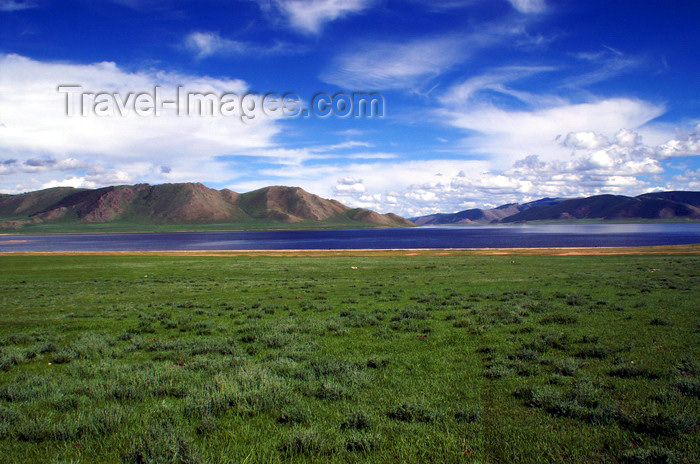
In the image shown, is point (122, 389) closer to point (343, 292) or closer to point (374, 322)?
point (374, 322)

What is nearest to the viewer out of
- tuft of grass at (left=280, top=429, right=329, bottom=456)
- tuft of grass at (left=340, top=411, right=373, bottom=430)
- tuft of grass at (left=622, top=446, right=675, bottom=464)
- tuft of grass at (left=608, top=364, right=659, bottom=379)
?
tuft of grass at (left=622, top=446, right=675, bottom=464)

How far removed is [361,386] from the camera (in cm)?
852

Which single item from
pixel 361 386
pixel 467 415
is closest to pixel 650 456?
pixel 467 415

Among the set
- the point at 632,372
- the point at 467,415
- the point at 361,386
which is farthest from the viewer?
the point at 632,372

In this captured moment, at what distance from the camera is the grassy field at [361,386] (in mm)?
5996

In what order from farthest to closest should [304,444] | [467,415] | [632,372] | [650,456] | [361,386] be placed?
[632,372]
[361,386]
[467,415]
[304,444]
[650,456]

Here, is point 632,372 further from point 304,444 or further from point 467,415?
point 304,444

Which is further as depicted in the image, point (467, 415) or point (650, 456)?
point (467, 415)

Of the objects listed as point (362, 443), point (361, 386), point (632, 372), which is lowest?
point (361, 386)

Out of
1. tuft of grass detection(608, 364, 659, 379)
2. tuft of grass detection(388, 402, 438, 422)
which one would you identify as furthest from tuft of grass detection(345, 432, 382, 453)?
tuft of grass detection(608, 364, 659, 379)

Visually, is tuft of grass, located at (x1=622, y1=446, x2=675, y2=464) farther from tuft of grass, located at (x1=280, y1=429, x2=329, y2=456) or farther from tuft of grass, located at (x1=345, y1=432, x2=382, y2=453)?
tuft of grass, located at (x1=280, y1=429, x2=329, y2=456)

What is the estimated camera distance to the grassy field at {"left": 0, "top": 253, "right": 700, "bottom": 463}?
600cm

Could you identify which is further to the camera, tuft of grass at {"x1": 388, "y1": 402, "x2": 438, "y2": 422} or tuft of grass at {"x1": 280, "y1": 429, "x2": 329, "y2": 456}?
tuft of grass at {"x1": 388, "y1": 402, "x2": 438, "y2": 422}

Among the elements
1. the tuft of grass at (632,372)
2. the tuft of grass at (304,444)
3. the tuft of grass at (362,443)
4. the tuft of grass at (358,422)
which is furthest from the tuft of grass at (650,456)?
the tuft of grass at (304,444)
